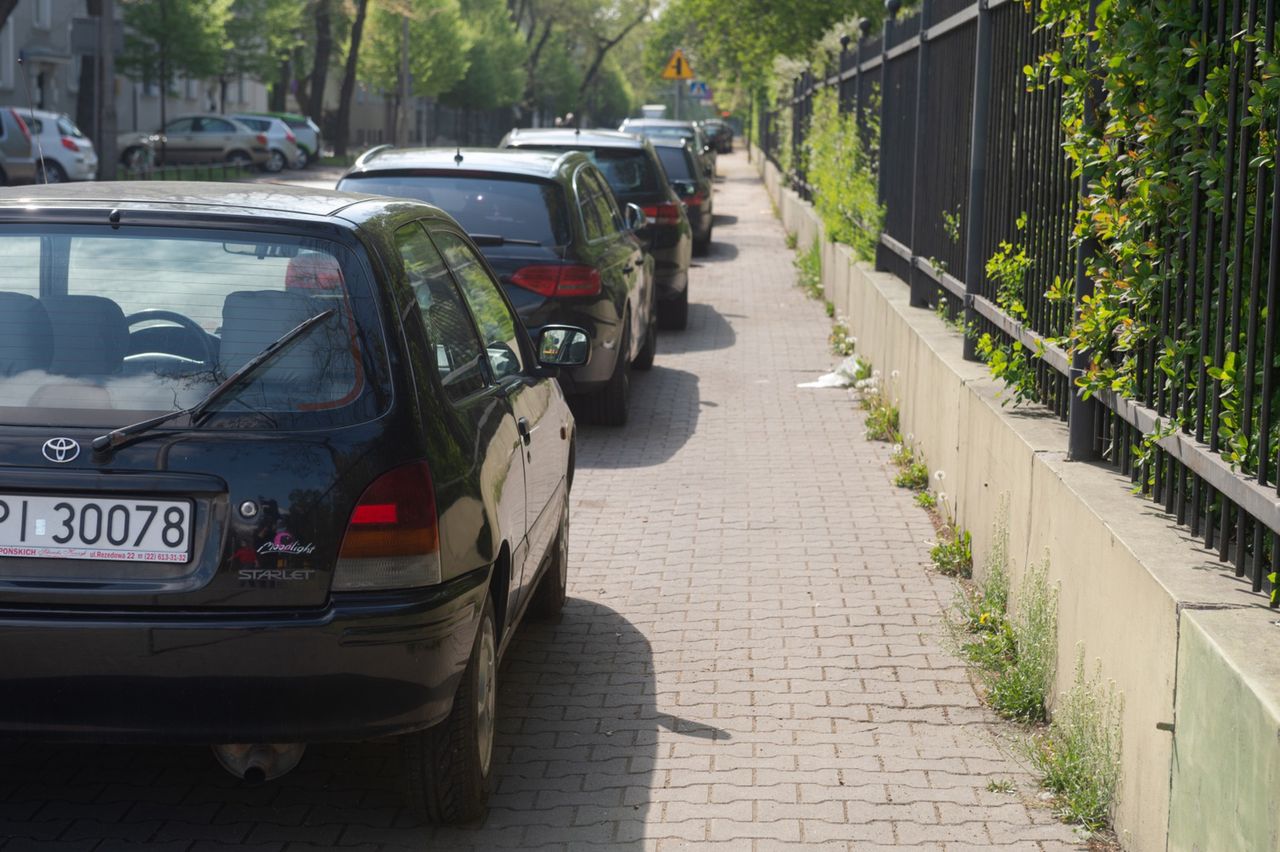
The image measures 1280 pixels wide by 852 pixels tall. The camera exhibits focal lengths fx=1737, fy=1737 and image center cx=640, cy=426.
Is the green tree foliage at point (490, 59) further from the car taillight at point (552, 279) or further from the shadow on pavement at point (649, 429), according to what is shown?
the car taillight at point (552, 279)

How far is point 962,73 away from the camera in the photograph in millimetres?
8883

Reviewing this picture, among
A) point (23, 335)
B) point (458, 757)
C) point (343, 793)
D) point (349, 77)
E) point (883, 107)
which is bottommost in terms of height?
point (343, 793)

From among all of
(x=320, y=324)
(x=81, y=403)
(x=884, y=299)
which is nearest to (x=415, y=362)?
(x=320, y=324)

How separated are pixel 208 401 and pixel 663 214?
12.4 m

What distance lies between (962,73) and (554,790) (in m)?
5.36

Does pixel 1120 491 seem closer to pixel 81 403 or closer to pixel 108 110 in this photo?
pixel 81 403

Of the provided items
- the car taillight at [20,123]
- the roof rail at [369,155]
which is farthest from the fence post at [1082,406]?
the car taillight at [20,123]

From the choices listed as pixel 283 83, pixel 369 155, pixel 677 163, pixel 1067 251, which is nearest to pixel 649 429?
pixel 369 155

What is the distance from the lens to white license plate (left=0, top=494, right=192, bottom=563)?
3.76 meters

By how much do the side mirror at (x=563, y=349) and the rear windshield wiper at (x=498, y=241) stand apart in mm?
4006

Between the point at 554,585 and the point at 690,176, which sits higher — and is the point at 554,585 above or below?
below

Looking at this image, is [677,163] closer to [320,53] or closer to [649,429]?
[649,429]

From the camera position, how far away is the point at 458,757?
428cm

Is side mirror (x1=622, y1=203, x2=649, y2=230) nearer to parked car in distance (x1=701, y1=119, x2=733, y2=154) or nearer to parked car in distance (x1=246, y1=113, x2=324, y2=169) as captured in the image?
parked car in distance (x1=246, y1=113, x2=324, y2=169)
